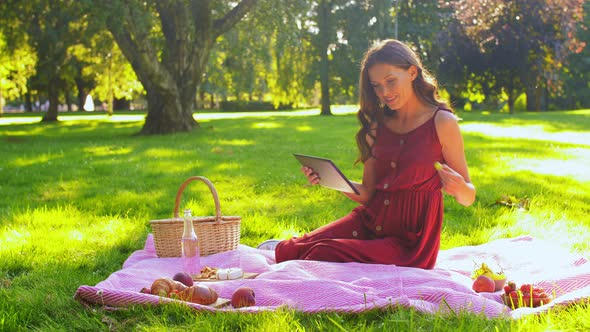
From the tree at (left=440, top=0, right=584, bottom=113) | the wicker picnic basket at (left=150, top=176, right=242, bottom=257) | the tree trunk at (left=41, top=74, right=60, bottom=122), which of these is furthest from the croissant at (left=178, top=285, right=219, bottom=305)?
the tree trunk at (left=41, top=74, right=60, bottom=122)

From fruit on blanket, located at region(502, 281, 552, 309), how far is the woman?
72 cm

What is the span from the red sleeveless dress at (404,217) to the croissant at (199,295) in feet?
3.32

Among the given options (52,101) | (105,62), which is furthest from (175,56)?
(52,101)

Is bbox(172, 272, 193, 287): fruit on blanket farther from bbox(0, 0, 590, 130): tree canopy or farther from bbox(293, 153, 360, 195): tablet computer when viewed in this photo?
bbox(0, 0, 590, 130): tree canopy

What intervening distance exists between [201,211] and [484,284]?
3.37 metres

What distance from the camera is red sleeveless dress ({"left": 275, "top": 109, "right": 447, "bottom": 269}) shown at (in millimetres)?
4359

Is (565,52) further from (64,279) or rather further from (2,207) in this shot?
(64,279)

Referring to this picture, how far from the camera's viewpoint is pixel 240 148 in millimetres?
A: 13031

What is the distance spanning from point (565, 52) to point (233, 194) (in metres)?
18.9

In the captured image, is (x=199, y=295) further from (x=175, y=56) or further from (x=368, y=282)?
(x=175, y=56)

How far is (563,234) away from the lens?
18.3ft

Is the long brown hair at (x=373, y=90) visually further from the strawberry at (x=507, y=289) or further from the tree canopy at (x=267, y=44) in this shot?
the tree canopy at (x=267, y=44)

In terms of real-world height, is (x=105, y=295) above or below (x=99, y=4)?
below

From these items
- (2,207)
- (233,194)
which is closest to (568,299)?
(233,194)
